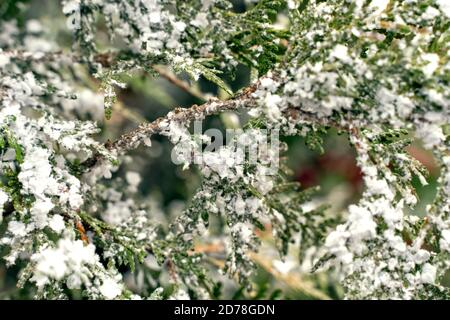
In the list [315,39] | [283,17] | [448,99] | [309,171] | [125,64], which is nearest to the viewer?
[448,99]

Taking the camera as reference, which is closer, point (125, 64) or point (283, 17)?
point (125, 64)

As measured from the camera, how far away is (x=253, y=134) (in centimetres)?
162

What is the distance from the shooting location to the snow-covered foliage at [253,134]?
4.59 feet

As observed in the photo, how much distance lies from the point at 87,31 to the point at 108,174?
0.47 metres

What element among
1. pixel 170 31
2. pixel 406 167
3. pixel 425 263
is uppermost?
pixel 170 31

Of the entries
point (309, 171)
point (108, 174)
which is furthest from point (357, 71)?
point (309, 171)

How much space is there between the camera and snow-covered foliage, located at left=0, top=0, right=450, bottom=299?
1.40 m

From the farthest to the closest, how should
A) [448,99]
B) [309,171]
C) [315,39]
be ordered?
[309,171] → [315,39] → [448,99]

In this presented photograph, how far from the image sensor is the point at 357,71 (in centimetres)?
138

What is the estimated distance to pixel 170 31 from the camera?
1769 millimetres
